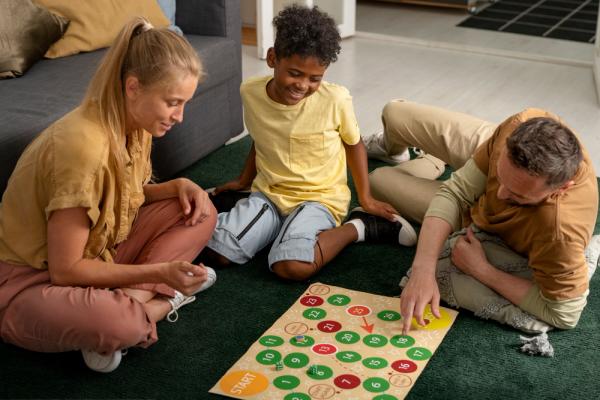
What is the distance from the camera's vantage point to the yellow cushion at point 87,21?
8.38 feet

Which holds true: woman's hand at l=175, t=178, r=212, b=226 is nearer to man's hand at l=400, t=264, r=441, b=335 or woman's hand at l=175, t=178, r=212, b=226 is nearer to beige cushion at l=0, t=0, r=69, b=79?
man's hand at l=400, t=264, r=441, b=335

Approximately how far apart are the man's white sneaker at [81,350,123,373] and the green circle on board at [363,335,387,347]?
52 cm

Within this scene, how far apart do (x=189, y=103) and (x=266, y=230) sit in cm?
65

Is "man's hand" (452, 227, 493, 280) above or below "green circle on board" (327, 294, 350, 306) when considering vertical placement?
above

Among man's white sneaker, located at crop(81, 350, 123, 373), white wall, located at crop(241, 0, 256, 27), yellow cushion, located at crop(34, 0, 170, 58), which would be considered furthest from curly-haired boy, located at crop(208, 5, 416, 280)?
white wall, located at crop(241, 0, 256, 27)

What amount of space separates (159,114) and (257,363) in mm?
546

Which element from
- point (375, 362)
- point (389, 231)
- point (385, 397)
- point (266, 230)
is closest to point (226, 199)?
point (266, 230)

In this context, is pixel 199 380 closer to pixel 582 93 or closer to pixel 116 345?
pixel 116 345

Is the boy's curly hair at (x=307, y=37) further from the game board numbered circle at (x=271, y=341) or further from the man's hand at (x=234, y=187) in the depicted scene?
the game board numbered circle at (x=271, y=341)

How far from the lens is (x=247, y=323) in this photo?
6.11ft

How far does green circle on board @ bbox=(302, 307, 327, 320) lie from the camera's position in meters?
1.85

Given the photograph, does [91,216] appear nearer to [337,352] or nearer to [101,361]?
[101,361]

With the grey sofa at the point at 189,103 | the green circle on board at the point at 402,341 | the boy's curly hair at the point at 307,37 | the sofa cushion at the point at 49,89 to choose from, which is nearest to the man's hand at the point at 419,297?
the green circle on board at the point at 402,341

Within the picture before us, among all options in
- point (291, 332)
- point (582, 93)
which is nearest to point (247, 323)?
point (291, 332)
